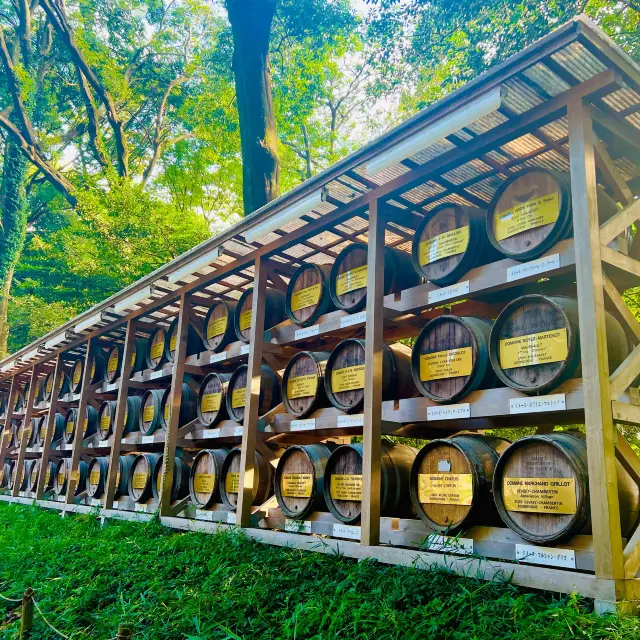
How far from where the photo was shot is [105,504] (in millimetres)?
8289

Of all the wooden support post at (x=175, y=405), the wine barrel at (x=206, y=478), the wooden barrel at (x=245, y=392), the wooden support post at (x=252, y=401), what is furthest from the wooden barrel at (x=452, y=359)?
the wooden support post at (x=175, y=405)

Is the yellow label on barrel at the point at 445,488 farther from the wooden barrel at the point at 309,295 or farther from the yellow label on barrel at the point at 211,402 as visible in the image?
the yellow label on barrel at the point at 211,402

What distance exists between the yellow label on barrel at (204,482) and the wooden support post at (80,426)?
3817mm

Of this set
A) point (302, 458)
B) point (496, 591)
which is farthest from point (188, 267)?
point (496, 591)

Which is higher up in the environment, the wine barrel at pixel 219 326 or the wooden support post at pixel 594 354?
the wine barrel at pixel 219 326

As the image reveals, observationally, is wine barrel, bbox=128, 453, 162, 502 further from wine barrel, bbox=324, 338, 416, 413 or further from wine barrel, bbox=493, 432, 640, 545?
wine barrel, bbox=493, 432, 640, 545

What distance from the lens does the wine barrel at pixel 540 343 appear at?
380 cm

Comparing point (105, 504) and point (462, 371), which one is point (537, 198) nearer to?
point (462, 371)

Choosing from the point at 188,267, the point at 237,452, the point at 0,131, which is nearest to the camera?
the point at 237,452

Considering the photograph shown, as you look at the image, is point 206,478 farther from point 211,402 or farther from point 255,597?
point 255,597

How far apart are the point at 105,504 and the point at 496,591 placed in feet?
20.5

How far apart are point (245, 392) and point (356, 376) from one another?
179cm

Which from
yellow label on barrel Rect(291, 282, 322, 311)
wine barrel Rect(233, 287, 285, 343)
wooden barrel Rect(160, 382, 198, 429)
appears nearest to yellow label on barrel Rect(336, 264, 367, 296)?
yellow label on barrel Rect(291, 282, 322, 311)

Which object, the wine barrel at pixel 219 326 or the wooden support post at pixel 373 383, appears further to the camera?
the wine barrel at pixel 219 326
